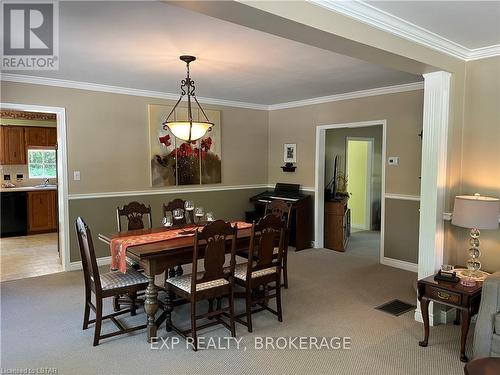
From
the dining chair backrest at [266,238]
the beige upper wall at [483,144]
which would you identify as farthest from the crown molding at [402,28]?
the dining chair backrest at [266,238]

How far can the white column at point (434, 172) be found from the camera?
3264 millimetres

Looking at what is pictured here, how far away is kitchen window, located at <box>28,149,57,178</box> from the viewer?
8102 mm

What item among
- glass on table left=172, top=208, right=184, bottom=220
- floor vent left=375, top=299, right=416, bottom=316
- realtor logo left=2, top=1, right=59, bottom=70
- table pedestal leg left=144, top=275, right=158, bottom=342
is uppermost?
realtor logo left=2, top=1, right=59, bottom=70

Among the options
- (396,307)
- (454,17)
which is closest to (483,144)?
(454,17)

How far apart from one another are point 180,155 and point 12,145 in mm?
4168

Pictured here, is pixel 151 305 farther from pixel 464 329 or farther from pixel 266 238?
pixel 464 329

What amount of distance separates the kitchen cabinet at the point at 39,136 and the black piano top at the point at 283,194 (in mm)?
4689

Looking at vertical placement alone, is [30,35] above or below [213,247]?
above

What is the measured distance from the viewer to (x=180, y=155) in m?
5.89

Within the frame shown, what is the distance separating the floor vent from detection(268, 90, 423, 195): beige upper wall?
5.68 ft

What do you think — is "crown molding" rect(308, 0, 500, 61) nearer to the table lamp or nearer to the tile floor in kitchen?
the table lamp

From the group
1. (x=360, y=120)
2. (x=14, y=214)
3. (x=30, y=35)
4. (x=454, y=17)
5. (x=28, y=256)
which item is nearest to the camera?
(x=454, y=17)

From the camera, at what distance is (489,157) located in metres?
3.32

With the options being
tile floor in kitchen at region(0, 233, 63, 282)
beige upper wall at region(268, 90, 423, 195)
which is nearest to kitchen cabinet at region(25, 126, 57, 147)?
tile floor in kitchen at region(0, 233, 63, 282)
